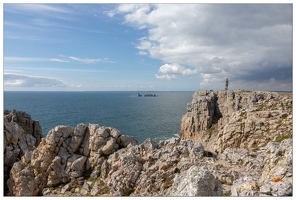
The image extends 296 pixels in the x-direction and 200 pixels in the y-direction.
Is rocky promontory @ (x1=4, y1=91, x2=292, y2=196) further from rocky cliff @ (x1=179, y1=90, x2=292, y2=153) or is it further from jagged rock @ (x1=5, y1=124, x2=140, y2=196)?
rocky cliff @ (x1=179, y1=90, x2=292, y2=153)

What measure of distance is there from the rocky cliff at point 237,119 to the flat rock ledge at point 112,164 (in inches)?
381

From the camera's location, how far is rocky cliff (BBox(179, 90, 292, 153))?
1838 inches

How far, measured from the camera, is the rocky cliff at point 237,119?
153 ft

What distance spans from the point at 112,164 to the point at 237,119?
101 ft

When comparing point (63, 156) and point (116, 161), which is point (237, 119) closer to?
point (116, 161)

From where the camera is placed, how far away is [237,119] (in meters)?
53.1

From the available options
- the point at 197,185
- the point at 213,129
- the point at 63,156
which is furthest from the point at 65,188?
the point at 213,129

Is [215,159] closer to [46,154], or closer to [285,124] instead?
[285,124]

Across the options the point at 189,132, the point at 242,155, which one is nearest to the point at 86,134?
the point at 242,155

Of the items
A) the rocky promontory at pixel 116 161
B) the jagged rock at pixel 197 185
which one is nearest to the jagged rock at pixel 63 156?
the rocky promontory at pixel 116 161

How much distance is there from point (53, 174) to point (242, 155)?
2961 centimetres

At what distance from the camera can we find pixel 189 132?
101 meters

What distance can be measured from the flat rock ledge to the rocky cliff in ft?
31.7

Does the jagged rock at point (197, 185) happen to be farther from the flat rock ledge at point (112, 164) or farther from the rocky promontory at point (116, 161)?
the flat rock ledge at point (112, 164)
